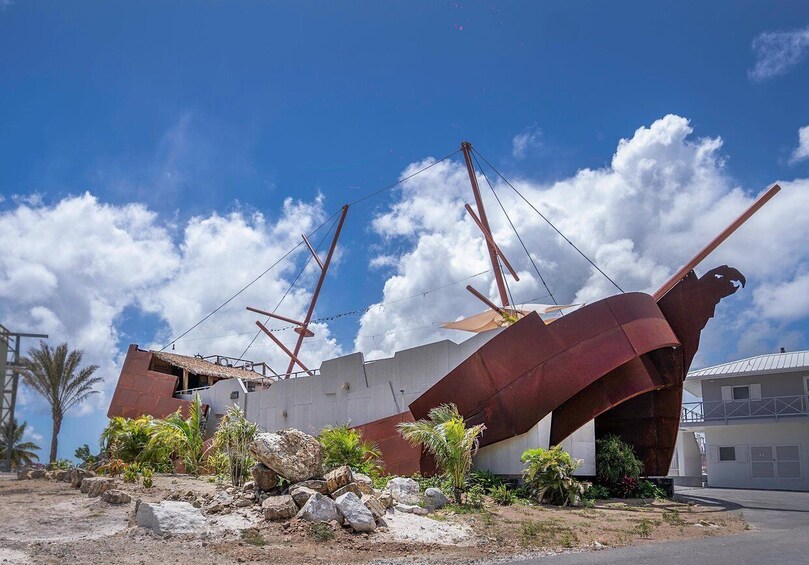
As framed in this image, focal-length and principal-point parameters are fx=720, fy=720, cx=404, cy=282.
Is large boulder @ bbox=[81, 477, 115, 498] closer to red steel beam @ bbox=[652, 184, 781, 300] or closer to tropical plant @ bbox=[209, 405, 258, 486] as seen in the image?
tropical plant @ bbox=[209, 405, 258, 486]

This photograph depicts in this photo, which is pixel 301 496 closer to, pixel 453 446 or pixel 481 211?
pixel 453 446

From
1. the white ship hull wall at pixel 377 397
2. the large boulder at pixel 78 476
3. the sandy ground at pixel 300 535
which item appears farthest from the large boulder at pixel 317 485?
the white ship hull wall at pixel 377 397

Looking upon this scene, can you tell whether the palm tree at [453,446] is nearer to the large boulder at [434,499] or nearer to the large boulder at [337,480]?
the large boulder at [434,499]

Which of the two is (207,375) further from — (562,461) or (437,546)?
Answer: (437,546)

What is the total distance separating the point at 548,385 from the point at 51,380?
29.7 m

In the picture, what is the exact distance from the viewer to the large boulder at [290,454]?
14.7m

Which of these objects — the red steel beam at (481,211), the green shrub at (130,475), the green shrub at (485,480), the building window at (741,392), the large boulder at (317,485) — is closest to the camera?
the large boulder at (317,485)

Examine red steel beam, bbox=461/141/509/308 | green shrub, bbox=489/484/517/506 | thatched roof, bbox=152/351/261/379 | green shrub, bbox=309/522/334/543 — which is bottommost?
green shrub, bbox=309/522/334/543

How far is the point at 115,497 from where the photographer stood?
Result: 15.1 meters

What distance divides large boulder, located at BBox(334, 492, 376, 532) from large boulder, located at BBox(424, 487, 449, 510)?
3.02 m

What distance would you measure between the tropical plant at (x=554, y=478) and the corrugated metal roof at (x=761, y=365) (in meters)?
18.7

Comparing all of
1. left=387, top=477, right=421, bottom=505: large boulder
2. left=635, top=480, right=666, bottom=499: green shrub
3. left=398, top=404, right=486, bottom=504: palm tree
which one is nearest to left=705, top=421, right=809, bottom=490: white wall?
left=635, top=480, right=666, bottom=499: green shrub

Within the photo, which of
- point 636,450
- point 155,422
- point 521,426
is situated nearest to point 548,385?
point 521,426

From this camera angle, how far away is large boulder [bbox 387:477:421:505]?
53.9ft
